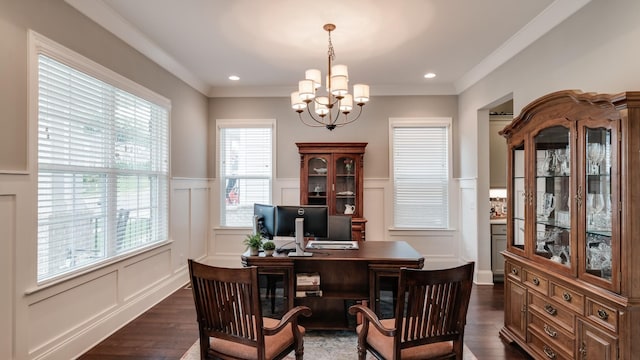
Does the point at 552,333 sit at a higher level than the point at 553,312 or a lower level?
lower

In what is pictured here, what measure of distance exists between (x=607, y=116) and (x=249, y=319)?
89.6 inches

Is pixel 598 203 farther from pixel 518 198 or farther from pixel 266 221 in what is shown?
pixel 266 221

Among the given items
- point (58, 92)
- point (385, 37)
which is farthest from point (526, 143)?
point (58, 92)

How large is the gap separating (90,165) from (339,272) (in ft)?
7.68

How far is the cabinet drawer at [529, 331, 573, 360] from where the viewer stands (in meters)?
2.25

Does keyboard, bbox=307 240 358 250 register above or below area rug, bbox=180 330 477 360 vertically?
above

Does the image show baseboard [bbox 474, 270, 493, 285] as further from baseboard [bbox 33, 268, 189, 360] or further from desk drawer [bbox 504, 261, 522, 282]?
baseboard [bbox 33, 268, 189, 360]

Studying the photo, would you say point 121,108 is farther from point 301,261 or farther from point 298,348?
point 298,348

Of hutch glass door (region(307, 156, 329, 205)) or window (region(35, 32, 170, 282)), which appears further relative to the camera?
hutch glass door (region(307, 156, 329, 205))

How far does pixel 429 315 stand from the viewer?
186 centimetres

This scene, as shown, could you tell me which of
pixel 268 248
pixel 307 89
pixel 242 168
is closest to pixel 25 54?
pixel 307 89

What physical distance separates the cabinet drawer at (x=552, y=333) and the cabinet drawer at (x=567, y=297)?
0.19 m

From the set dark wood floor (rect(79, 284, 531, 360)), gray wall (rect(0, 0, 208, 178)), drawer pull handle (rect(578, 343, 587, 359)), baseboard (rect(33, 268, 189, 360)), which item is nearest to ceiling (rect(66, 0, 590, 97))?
Result: gray wall (rect(0, 0, 208, 178))

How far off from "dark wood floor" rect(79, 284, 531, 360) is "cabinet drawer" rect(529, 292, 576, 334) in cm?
50
